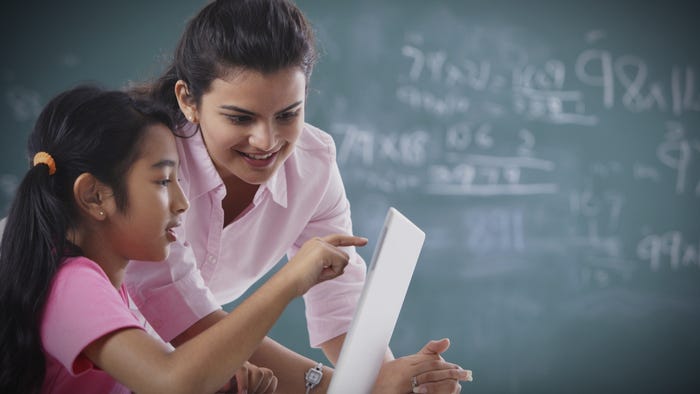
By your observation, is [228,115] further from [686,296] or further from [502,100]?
[686,296]

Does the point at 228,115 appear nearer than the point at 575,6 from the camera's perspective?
Yes

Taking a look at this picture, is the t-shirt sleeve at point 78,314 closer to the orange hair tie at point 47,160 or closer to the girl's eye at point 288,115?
the orange hair tie at point 47,160

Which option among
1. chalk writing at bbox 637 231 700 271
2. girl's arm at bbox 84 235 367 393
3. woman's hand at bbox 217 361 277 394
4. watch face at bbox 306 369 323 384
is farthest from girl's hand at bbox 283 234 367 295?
chalk writing at bbox 637 231 700 271

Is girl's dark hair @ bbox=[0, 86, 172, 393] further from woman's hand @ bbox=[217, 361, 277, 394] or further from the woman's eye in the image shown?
woman's hand @ bbox=[217, 361, 277, 394]

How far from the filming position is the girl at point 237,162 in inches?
44.9

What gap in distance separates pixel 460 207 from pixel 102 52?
1422mm

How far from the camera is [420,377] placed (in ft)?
3.64

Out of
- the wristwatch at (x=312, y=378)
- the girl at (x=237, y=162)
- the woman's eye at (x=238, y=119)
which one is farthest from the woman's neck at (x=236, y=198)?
the wristwatch at (x=312, y=378)

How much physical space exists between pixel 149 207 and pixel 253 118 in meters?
0.23

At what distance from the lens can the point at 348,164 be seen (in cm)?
277

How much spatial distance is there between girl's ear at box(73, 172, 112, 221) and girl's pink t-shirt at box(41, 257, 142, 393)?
0.27ft

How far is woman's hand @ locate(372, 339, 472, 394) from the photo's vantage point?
1107 millimetres

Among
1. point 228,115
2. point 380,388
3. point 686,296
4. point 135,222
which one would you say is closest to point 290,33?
point 228,115

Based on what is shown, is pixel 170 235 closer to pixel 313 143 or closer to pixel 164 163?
pixel 164 163
